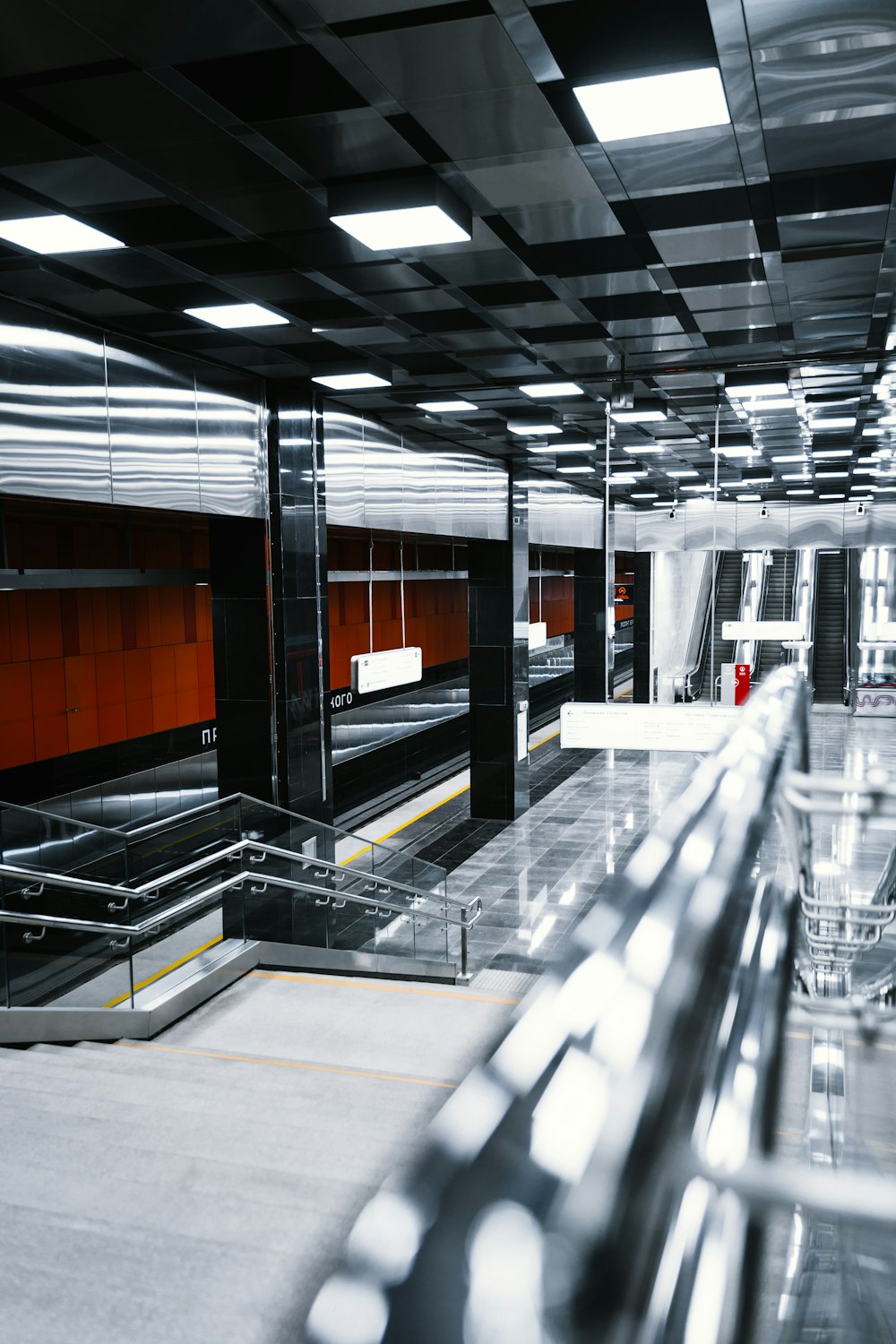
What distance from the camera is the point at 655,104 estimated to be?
342cm

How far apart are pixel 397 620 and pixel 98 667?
7.16 m

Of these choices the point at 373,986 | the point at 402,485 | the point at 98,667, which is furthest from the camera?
the point at 98,667

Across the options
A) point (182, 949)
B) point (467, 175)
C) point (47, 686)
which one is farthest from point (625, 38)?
point (47, 686)

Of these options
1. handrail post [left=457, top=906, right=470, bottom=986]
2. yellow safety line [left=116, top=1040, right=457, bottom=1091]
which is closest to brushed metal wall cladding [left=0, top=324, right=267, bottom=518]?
yellow safety line [left=116, top=1040, right=457, bottom=1091]

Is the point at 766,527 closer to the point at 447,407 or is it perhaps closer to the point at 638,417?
the point at 638,417

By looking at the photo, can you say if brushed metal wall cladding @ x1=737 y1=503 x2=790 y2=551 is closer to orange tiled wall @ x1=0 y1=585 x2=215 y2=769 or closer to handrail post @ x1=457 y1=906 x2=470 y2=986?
orange tiled wall @ x1=0 y1=585 x2=215 y2=769

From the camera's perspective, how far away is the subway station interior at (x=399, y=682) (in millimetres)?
528

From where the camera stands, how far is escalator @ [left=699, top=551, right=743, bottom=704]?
2434 cm

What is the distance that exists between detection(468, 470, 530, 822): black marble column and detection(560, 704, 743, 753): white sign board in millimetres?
5371

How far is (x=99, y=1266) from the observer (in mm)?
2490

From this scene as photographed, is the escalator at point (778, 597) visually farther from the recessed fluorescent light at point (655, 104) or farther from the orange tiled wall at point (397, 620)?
the recessed fluorescent light at point (655, 104)

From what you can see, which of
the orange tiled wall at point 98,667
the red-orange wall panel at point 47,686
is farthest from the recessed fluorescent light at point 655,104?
the red-orange wall panel at point 47,686

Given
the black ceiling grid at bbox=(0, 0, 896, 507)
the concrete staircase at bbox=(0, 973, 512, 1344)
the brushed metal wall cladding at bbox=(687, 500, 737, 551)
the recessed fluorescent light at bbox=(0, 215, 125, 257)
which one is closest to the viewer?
the concrete staircase at bbox=(0, 973, 512, 1344)

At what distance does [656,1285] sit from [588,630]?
18.7 metres
